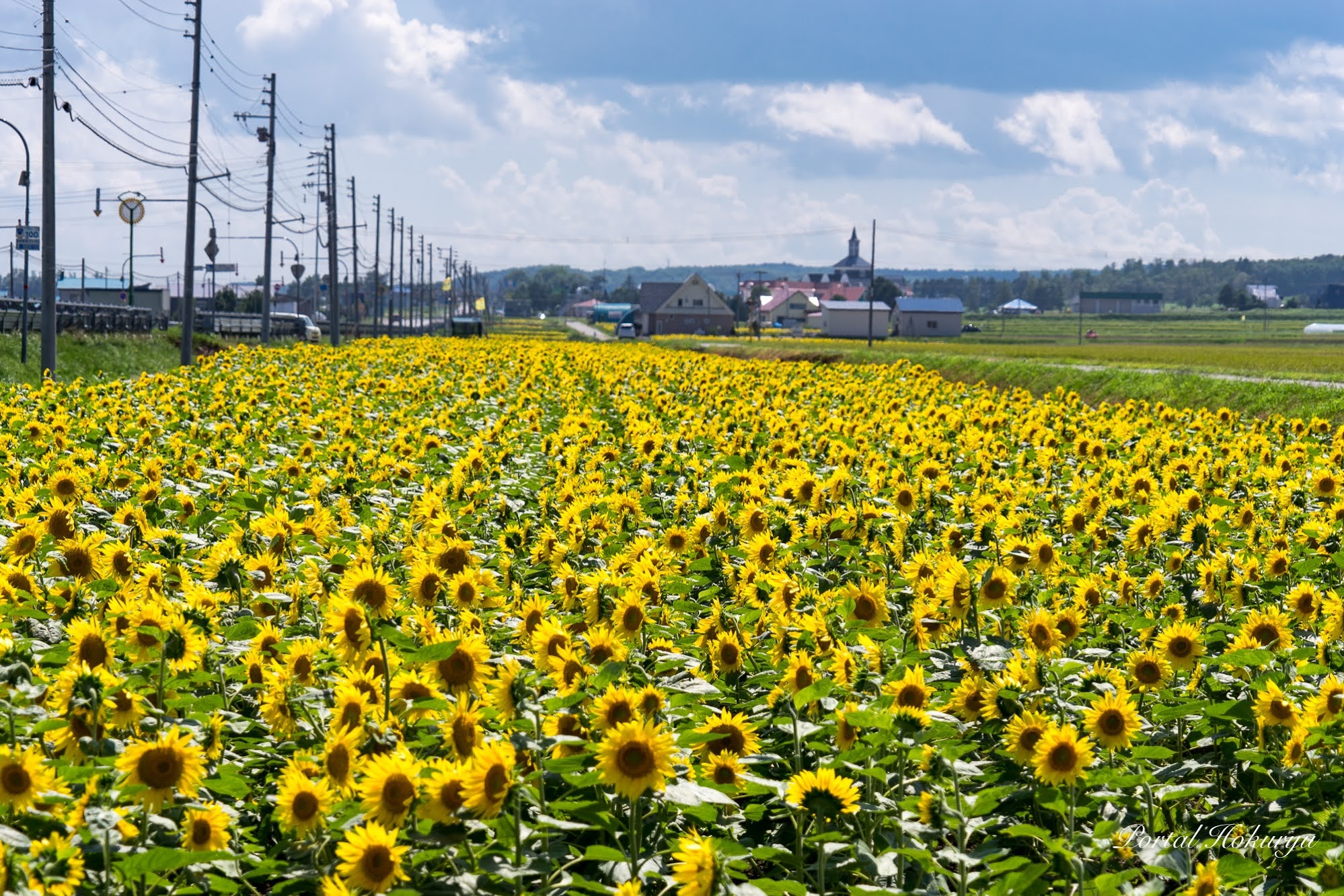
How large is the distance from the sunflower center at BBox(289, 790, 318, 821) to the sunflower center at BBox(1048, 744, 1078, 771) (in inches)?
77.4

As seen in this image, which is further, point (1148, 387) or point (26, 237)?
point (26, 237)

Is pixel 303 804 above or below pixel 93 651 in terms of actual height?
below

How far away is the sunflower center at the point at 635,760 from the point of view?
11.3ft

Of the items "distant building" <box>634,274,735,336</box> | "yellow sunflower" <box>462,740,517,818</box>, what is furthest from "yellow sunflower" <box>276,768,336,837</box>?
"distant building" <box>634,274,735,336</box>

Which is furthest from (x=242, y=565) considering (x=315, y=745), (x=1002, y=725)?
(x=1002, y=725)

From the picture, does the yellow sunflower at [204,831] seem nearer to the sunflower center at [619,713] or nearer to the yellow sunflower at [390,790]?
the yellow sunflower at [390,790]

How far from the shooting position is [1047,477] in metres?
10.1

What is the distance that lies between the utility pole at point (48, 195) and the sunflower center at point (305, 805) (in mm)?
22718

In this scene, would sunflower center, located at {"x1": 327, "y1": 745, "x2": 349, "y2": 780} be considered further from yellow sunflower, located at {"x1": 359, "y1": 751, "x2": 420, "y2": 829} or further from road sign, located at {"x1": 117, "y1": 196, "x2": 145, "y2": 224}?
road sign, located at {"x1": 117, "y1": 196, "x2": 145, "y2": 224}

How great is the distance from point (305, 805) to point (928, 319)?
122m

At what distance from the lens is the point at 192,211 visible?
3566 cm

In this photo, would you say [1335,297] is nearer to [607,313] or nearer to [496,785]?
[607,313]

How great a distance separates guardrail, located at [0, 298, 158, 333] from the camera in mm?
40594

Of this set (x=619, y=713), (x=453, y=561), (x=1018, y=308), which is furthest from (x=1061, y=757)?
(x=1018, y=308)
